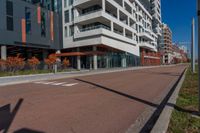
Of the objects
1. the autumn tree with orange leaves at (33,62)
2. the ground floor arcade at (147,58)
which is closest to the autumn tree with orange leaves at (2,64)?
the autumn tree with orange leaves at (33,62)

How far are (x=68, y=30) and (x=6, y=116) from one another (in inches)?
1667

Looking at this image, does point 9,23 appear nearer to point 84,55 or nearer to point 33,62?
point 33,62

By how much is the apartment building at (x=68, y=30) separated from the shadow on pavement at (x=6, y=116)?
96.3 feet

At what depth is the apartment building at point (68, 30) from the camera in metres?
37.1

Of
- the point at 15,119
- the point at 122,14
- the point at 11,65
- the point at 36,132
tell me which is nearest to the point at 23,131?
the point at 36,132

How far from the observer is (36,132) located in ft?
16.8

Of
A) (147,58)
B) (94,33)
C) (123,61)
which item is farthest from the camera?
(147,58)

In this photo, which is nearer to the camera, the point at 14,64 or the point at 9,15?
the point at 14,64

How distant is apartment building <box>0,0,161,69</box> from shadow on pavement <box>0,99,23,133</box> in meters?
29.4

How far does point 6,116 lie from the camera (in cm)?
662

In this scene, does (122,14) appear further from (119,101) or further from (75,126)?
(75,126)

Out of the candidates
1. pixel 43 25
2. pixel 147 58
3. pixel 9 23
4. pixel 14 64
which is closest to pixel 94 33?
pixel 43 25

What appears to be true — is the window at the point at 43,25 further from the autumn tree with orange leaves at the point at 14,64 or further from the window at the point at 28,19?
the autumn tree with orange leaves at the point at 14,64

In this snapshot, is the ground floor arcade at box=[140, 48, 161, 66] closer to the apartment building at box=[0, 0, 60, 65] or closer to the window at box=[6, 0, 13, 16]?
the apartment building at box=[0, 0, 60, 65]
